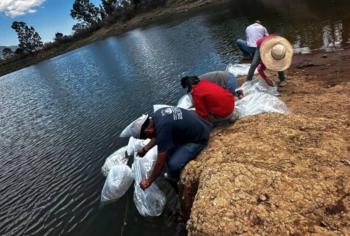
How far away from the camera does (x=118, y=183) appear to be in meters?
8.25

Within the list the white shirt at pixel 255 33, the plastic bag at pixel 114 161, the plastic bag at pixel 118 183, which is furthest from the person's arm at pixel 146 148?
the white shirt at pixel 255 33

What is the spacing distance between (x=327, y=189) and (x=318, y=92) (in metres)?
6.15

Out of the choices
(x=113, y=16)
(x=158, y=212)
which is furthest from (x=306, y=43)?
(x=113, y=16)

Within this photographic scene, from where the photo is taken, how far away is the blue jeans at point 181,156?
666cm

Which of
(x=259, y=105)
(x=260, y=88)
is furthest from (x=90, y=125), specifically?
(x=259, y=105)

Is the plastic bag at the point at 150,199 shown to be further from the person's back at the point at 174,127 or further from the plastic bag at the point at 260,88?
the plastic bag at the point at 260,88

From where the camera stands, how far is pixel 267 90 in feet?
34.8

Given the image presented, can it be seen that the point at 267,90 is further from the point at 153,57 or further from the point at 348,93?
the point at 153,57

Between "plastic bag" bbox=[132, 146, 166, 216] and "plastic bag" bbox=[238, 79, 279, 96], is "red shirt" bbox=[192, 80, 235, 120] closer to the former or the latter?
"plastic bag" bbox=[132, 146, 166, 216]

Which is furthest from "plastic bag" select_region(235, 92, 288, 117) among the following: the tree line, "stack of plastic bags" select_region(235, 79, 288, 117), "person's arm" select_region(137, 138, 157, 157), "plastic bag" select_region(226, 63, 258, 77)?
the tree line

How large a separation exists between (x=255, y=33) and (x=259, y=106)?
6.68 metres

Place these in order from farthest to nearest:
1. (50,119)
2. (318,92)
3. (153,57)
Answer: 1. (153,57)
2. (50,119)
3. (318,92)

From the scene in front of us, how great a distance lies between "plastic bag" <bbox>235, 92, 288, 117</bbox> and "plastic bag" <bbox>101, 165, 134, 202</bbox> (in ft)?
11.1

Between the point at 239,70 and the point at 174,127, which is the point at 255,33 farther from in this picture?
the point at 174,127
